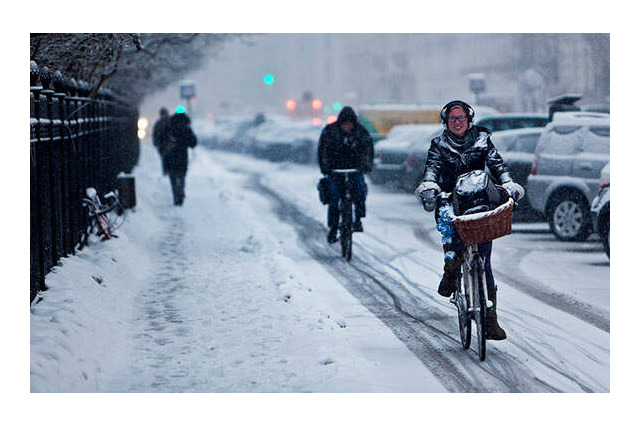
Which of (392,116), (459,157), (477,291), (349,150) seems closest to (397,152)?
(392,116)

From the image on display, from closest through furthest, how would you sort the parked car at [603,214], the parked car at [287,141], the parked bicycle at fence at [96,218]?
1. the parked car at [603,214]
2. the parked bicycle at fence at [96,218]
3. the parked car at [287,141]

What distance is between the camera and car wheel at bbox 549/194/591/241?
14.0 metres

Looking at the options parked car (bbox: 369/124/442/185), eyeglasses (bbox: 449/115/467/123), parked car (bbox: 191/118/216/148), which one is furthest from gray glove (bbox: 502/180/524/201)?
parked car (bbox: 191/118/216/148)

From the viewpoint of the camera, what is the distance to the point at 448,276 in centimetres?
790

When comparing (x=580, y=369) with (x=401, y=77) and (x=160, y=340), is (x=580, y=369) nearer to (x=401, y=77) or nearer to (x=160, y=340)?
(x=160, y=340)

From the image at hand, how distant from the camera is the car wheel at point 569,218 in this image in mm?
14047

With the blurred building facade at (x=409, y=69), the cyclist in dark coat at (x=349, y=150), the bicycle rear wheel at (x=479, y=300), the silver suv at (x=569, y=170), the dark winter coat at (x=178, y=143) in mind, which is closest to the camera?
the bicycle rear wheel at (x=479, y=300)

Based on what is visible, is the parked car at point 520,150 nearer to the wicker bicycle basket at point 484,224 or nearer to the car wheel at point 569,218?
the car wheel at point 569,218

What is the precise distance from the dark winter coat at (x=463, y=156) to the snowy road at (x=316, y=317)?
1321mm

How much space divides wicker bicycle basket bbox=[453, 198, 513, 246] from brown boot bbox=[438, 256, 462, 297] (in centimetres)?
59

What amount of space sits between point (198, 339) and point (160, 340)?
29cm

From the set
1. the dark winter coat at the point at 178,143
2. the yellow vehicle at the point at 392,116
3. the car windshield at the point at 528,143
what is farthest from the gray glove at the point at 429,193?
the yellow vehicle at the point at 392,116
